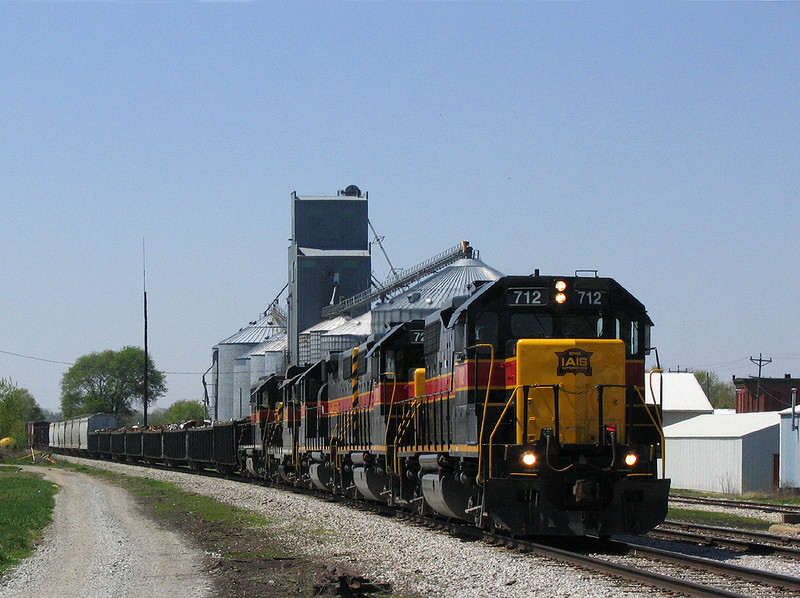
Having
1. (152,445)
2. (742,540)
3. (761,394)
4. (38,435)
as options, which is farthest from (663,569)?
(38,435)

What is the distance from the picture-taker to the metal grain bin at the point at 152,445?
5584 centimetres

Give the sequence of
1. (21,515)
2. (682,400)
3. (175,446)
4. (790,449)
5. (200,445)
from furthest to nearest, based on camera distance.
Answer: (682,400)
(175,446)
(200,445)
(790,449)
(21,515)

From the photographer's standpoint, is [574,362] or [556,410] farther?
[574,362]

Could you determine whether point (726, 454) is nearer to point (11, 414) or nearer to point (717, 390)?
point (11, 414)

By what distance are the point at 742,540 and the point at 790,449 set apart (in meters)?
22.6

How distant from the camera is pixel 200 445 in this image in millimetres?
47312

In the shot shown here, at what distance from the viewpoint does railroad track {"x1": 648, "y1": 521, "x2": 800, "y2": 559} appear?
43.9 ft

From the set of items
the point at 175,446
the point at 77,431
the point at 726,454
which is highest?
the point at 726,454

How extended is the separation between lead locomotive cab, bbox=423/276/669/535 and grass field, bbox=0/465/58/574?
6408 millimetres

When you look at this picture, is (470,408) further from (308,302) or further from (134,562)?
(308,302)

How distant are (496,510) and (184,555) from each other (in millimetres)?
4357

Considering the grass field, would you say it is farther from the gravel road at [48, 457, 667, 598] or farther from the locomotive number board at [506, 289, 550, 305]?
the locomotive number board at [506, 289, 550, 305]

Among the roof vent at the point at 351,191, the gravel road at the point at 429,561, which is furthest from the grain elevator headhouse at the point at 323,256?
the gravel road at the point at 429,561

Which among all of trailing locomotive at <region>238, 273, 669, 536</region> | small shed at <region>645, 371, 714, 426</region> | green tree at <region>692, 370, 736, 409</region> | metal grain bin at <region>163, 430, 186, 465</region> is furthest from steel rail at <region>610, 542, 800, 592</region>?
green tree at <region>692, 370, 736, 409</region>
